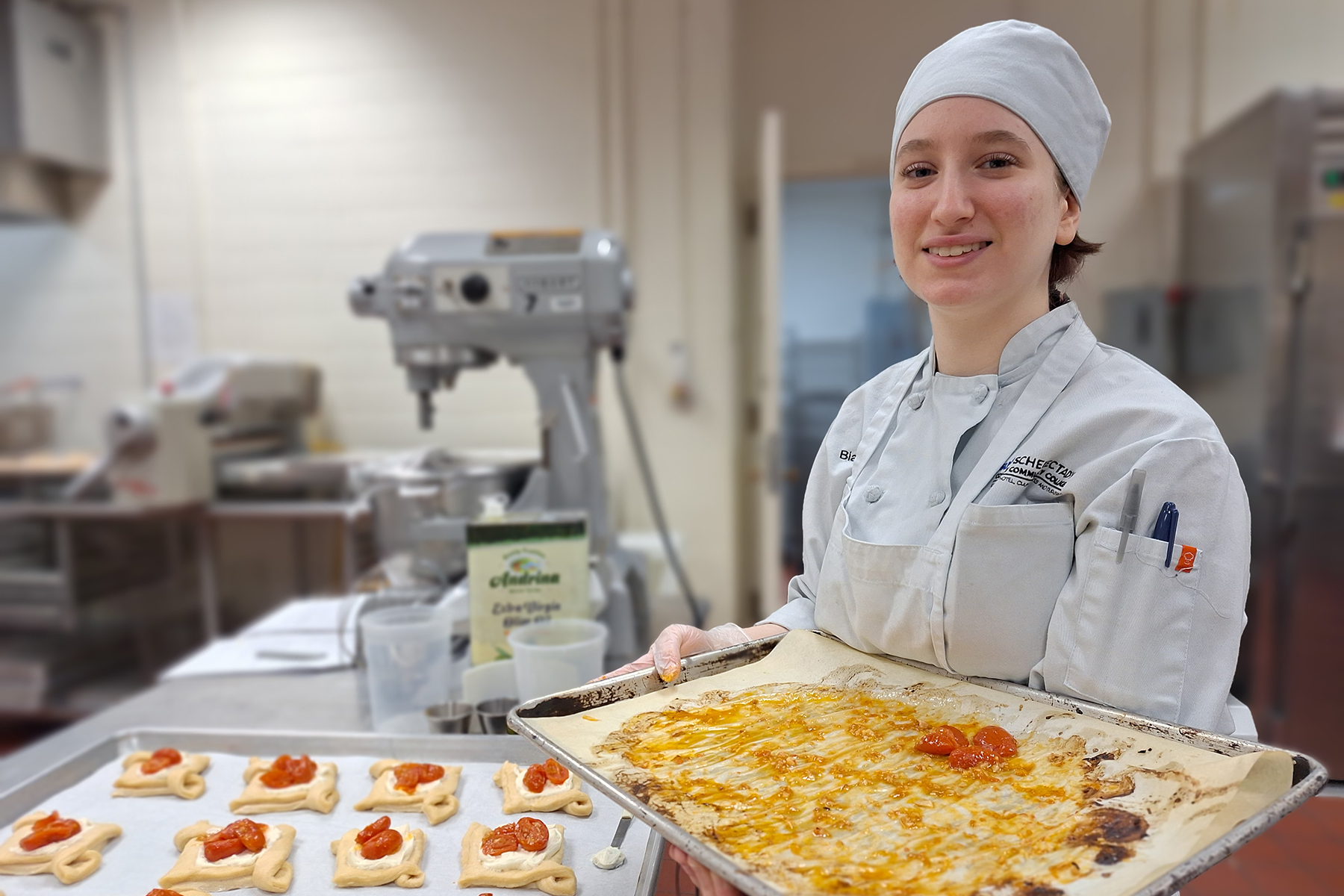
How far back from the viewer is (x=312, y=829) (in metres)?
1.02

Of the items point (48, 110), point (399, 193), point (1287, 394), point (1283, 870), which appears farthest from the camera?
point (399, 193)

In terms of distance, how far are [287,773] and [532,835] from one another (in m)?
0.37

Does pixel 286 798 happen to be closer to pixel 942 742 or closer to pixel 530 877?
pixel 530 877

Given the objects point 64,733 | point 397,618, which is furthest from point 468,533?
point 64,733

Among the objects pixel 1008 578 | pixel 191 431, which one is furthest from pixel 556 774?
pixel 191 431

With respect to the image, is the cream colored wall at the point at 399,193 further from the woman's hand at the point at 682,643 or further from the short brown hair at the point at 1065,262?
the short brown hair at the point at 1065,262

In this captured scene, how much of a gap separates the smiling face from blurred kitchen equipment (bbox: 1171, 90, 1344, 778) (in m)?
2.13

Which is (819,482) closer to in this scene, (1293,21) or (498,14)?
(1293,21)

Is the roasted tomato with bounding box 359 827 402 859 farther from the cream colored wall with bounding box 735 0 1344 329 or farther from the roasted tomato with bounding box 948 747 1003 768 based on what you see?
the cream colored wall with bounding box 735 0 1344 329

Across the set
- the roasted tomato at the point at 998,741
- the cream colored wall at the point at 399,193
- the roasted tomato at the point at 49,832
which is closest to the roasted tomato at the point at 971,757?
the roasted tomato at the point at 998,741

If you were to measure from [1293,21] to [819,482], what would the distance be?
1.85m

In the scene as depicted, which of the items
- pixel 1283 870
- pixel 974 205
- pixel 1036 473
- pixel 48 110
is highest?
pixel 48 110

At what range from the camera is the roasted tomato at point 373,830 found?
95 centimetres

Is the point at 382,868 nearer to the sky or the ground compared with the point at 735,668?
nearer to the ground
